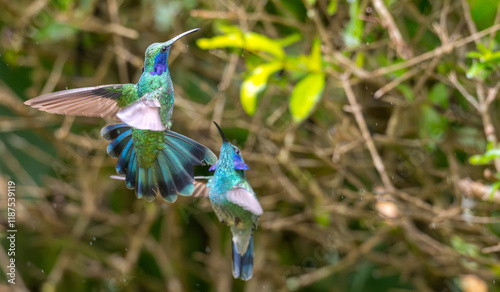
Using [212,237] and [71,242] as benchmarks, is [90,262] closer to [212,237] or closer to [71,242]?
[71,242]

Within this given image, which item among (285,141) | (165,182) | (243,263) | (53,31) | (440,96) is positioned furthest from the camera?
(53,31)

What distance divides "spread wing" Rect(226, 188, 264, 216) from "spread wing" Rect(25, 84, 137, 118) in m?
0.21

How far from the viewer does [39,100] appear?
73 cm

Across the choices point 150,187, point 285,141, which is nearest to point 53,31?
point 285,141

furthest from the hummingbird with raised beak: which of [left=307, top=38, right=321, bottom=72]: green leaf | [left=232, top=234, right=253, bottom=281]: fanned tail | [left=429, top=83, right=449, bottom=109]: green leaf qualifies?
[left=429, top=83, right=449, bottom=109]: green leaf

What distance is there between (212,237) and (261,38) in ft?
5.09

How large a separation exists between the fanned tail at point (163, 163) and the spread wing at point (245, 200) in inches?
2.5

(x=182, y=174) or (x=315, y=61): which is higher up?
(x=315, y=61)

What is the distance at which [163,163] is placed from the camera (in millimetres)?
849

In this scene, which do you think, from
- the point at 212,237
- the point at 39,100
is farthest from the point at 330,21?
the point at 39,100

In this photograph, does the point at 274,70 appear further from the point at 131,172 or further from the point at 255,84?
the point at 131,172

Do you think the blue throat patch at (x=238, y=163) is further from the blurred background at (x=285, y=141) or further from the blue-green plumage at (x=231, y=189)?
the blurred background at (x=285, y=141)

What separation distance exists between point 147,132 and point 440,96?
1601mm

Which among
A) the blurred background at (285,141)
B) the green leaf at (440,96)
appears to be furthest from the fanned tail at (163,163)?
the green leaf at (440,96)
